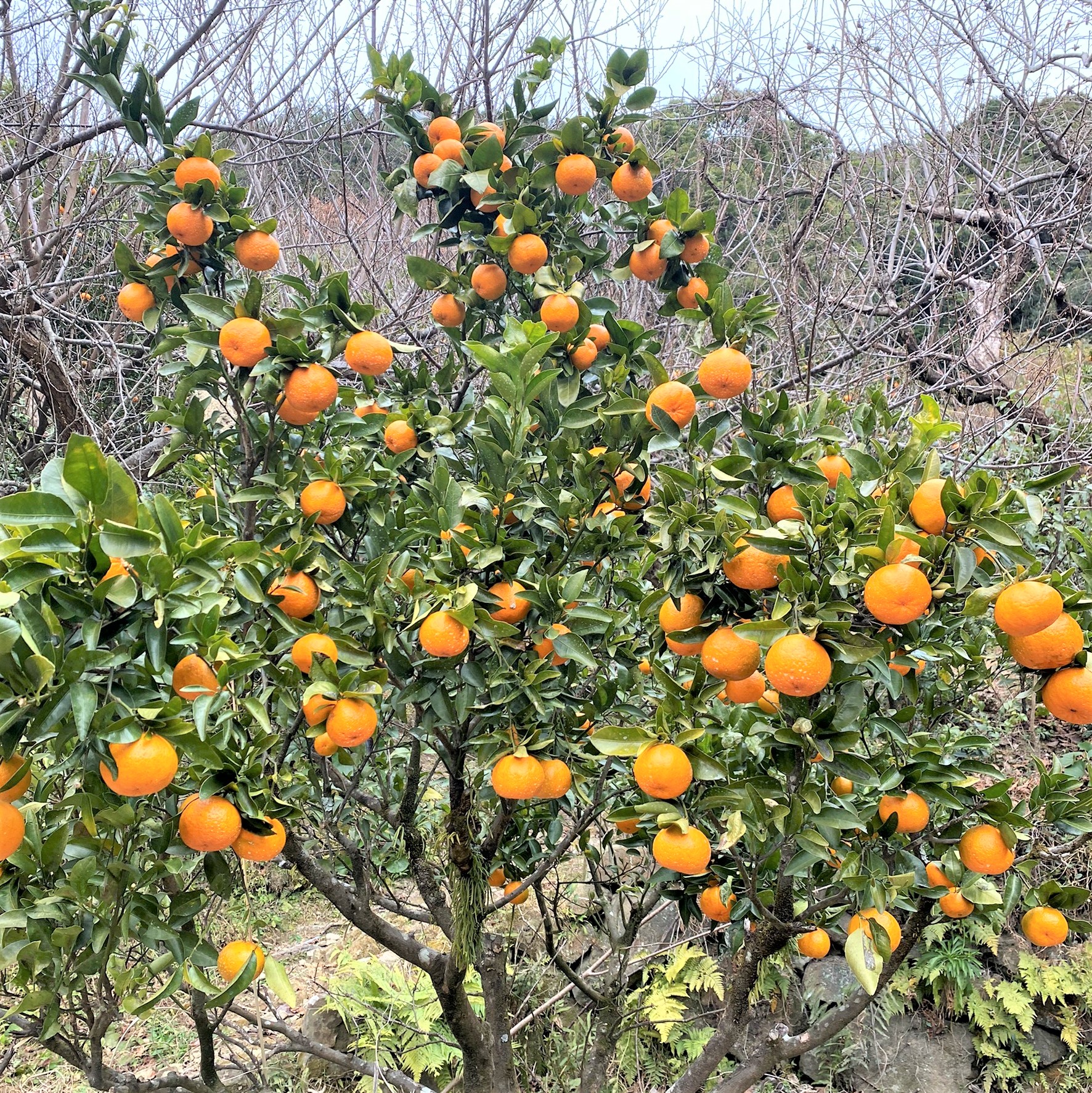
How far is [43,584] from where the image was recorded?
96cm

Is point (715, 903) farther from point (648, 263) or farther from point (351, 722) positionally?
point (648, 263)

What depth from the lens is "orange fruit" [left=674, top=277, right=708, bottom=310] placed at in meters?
1.74

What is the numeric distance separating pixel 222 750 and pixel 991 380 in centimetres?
387

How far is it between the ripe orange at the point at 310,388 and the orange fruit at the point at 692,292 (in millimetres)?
772

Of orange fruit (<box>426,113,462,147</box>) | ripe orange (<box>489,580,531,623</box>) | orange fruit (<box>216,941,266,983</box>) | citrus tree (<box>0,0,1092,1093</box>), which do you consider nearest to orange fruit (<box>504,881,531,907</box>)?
citrus tree (<box>0,0,1092,1093</box>)

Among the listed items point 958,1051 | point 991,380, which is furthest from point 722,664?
point 991,380

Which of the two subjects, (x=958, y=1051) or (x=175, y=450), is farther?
(x=958, y=1051)

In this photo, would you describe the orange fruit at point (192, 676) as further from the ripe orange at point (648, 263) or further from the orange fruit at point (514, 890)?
the ripe orange at point (648, 263)

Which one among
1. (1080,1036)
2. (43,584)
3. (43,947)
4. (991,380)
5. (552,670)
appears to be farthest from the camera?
(991,380)

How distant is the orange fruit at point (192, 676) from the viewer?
3.65 feet

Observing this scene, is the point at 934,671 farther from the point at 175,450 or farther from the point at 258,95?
the point at 258,95

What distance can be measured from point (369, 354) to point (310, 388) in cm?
13

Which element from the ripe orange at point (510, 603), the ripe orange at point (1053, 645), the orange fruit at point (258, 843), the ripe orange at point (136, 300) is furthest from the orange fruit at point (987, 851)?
the ripe orange at point (136, 300)

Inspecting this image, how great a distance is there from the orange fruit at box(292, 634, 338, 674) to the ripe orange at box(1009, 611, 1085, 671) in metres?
1.02
